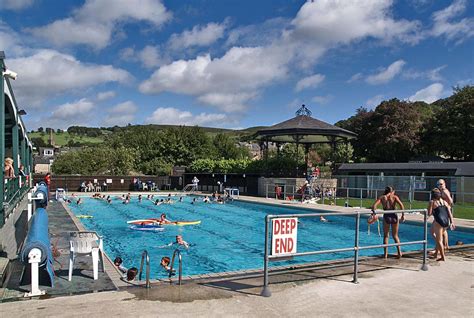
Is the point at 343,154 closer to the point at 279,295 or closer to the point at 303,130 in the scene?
the point at 303,130

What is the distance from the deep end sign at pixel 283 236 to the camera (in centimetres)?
667

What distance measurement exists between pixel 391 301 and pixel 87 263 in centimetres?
566

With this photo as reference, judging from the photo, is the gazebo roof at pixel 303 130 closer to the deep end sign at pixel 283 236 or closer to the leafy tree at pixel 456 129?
the leafy tree at pixel 456 129

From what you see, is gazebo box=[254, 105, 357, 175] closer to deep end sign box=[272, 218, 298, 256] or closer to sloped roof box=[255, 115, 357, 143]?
sloped roof box=[255, 115, 357, 143]

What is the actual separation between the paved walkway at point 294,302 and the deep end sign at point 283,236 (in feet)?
2.07

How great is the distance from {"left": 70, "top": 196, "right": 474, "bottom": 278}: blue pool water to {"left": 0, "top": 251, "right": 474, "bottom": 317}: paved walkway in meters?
4.39

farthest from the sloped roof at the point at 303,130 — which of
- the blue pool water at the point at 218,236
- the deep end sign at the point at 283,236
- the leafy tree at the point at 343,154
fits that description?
the deep end sign at the point at 283,236

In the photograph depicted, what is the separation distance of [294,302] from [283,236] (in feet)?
3.53

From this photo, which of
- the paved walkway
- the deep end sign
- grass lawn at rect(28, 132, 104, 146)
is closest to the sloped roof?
the paved walkway

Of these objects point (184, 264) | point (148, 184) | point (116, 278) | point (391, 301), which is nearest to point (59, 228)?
point (184, 264)

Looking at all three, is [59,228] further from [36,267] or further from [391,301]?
[391,301]

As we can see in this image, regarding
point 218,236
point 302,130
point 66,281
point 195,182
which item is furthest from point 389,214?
point 195,182

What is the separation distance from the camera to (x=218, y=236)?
17281mm

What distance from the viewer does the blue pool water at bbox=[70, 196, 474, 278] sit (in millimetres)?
12961
